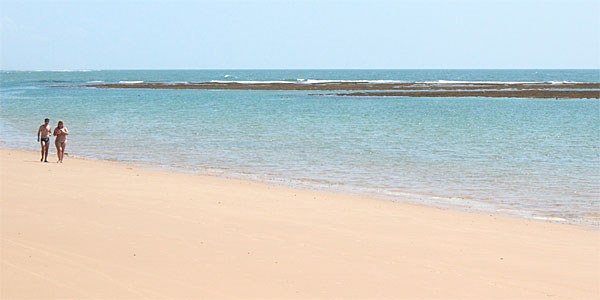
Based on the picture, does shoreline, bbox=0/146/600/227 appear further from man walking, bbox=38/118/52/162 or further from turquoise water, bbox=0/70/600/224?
man walking, bbox=38/118/52/162

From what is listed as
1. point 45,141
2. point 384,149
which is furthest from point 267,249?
point 384,149

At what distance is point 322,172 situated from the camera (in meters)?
17.9

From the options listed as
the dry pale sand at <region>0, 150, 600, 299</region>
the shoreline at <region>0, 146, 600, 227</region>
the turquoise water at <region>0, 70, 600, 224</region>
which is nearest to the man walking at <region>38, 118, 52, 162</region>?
the shoreline at <region>0, 146, 600, 227</region>

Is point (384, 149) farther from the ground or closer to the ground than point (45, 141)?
closer to the ground

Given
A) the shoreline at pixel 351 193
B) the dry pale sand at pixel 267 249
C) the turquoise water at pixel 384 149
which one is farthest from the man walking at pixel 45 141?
the dry pale sand at pixel 267 249

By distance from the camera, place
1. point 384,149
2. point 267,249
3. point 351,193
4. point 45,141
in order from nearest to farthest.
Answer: point 267,249, point 351,193, point 45,141, point 384,149

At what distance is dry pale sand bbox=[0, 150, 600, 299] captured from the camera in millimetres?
7062

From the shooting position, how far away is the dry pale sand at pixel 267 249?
7.06 metres

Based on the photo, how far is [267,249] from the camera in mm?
8547

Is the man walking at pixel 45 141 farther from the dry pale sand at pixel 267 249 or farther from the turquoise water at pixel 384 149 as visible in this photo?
the dry pale sand at pixel 267 249

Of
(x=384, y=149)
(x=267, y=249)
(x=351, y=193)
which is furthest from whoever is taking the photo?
(x=384, y=149)

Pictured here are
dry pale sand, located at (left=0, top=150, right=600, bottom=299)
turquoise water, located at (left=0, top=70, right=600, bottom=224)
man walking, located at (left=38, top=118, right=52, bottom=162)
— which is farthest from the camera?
man walking, located at (left=38, top=118, right=52, bottom=162)

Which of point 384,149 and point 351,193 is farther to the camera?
point 384,149

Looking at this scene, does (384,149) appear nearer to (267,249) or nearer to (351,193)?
(351,193)
